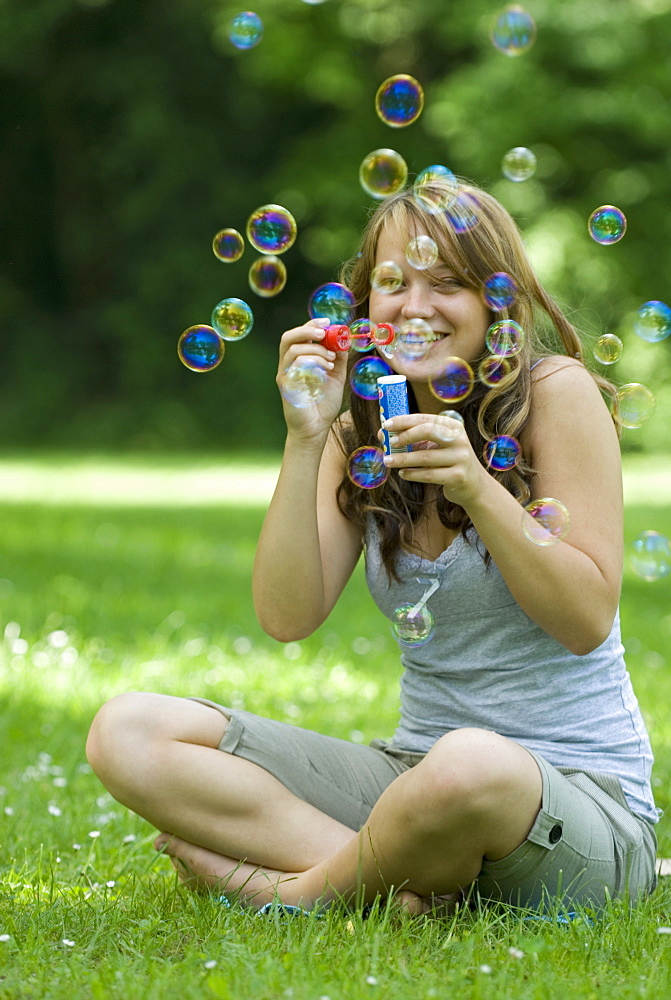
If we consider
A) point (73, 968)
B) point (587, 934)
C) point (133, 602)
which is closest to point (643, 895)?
point (587, 934)

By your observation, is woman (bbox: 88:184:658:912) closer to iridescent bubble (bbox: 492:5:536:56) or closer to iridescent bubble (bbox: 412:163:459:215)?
iridescent bubble (bbox: 412:163:459:215)

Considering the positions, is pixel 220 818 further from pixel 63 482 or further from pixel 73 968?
pixel 63 482

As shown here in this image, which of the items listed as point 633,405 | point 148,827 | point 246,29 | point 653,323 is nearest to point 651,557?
point 633,405

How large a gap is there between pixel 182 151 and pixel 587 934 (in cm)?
1918

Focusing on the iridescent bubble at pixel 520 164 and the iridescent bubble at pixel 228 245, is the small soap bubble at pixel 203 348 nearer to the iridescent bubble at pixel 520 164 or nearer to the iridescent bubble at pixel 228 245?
the iridescent bubble at pixel 228 245

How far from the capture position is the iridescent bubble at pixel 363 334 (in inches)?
90.0

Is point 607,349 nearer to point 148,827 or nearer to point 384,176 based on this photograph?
point 384,176

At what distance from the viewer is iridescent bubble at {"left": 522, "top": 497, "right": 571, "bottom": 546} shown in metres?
2.00

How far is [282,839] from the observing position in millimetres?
2203

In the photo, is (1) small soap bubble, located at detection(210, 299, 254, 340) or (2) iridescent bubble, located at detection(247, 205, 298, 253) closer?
(1) small soap bubble, located at detection(210, 299, 254, 340)

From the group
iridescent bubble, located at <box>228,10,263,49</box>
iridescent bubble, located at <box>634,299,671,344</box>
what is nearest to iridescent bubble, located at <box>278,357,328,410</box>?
iridescent bubble, located at <box>634,299,671,344</box>

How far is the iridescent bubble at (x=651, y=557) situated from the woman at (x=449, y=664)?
0.78 ft

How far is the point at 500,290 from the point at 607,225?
58 centimetres

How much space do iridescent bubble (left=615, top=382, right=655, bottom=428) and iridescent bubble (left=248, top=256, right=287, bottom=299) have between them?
772 millimetres
